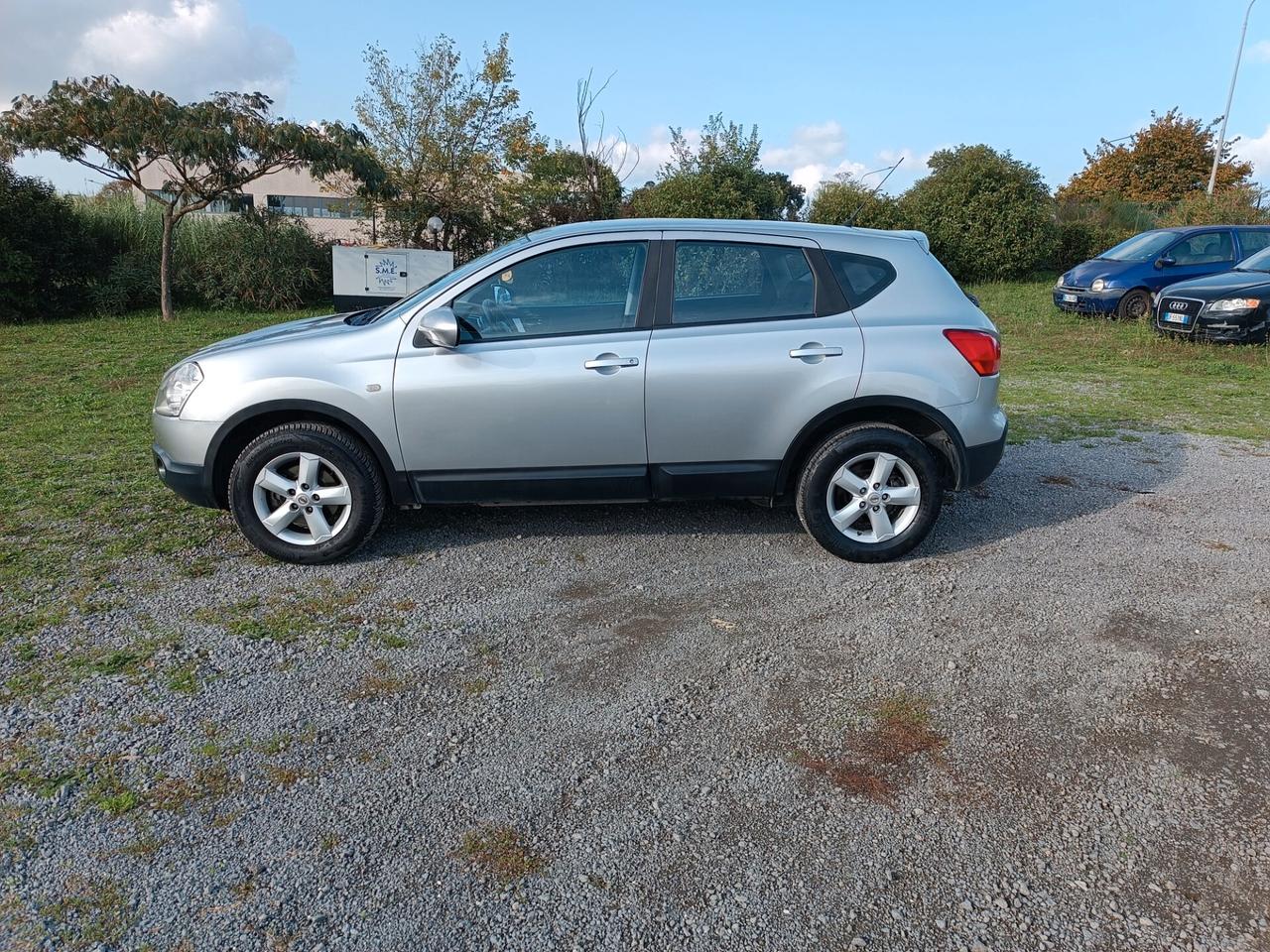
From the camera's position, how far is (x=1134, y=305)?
14.6m

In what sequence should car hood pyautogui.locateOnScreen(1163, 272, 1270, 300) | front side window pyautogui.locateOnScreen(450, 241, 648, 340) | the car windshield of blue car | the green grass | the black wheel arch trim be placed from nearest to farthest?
the black wheel arch trim → front side window pyautogui.locateOnScreen(450, 241, 648, 340) → the green grass → car hood pyautogui.locateOnScreen(1163, 272, 1270, 300) → the car windshield of blue car

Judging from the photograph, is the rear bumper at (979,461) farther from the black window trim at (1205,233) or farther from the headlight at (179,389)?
the black window trim at (1205,233)

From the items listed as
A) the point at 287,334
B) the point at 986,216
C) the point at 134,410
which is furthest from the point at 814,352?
the point at 986,216

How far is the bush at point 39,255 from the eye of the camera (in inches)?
597

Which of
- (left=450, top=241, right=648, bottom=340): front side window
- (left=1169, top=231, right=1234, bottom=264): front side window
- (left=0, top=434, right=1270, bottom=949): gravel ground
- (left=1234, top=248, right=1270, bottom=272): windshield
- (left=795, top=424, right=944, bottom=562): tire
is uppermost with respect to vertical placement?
(left=1169, top=231, right=1234, bottom=264): front side window

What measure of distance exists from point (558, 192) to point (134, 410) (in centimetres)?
1528

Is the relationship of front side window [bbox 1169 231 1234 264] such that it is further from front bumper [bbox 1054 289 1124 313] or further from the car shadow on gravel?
the car shadow on gravel

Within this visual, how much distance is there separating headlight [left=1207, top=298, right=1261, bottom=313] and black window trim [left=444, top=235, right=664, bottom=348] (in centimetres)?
1038

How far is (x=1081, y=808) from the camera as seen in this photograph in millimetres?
2807

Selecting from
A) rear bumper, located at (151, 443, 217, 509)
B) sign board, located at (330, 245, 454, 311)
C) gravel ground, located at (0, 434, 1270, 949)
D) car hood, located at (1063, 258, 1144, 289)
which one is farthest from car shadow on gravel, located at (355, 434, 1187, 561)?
sign board, located at (330, 245, 454, 311)

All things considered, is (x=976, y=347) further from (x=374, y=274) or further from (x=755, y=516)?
(x=374, y=274)

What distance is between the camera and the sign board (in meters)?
14.5

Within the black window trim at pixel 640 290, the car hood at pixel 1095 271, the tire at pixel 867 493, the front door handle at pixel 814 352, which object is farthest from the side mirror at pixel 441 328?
the car hood at pixel 1095 271

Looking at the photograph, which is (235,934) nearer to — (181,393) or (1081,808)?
(1081,808)
